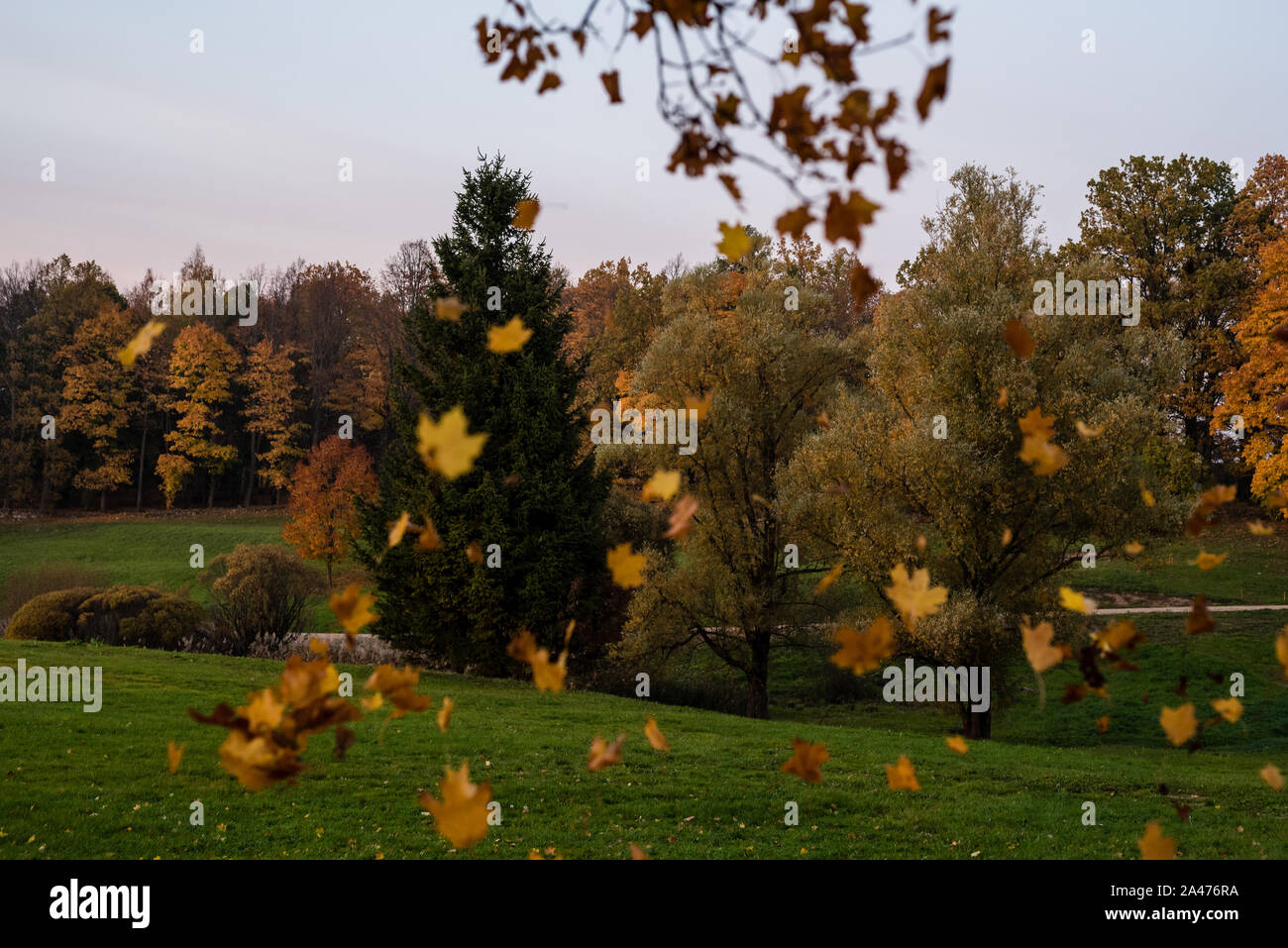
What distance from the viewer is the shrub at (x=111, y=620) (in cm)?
1761

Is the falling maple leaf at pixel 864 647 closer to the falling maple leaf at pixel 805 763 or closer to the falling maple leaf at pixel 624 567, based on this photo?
the falling maple leaf at pixel 805 763

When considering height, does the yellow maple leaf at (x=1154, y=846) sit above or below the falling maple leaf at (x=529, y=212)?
below

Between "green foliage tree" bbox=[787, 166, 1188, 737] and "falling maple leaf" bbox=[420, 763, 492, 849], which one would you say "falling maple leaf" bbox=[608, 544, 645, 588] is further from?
"green foliage tree" bbox=[787, 166, 1188, 737]

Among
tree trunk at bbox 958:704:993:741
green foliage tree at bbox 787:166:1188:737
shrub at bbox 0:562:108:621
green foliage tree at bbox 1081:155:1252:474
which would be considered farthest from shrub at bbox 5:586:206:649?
green foliage tree at bbox 1081:155:1252:474

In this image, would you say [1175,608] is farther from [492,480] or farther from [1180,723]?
[1180,723]

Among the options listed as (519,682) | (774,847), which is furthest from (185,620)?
(774,847)

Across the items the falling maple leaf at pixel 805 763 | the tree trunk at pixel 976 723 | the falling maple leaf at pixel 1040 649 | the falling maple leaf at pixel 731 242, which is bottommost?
the tree trunk at pixel 976 723

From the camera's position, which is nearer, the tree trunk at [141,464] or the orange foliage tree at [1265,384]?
the orange foliage tree at [1265,384]

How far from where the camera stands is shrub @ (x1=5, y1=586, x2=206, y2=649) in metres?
17.6

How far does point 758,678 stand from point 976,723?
4213mm

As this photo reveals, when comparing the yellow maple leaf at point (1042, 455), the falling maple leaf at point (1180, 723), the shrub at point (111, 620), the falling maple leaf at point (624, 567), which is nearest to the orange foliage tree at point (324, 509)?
the shrub at point (111, 620)

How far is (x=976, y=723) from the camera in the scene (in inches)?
629

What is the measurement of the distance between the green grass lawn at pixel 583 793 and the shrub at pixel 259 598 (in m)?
5.15
